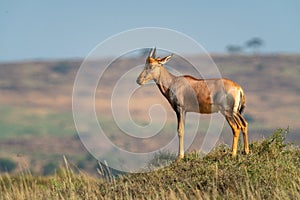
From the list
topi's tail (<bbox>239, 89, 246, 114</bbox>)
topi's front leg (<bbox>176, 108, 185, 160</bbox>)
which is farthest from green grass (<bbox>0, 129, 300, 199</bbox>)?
topi's tail (<bbox>239, 89, 246, 114</bbox>)

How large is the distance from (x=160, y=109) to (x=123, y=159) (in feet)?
5.86

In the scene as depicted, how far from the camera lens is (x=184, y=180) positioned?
1872cm

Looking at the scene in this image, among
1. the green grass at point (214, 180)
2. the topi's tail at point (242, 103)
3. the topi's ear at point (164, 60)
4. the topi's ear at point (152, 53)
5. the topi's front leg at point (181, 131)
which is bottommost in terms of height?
the green grass at point (214, 180)

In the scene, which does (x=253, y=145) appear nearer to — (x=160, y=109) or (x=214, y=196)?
(x=160, y=109)

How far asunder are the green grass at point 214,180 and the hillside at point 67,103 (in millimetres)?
110447

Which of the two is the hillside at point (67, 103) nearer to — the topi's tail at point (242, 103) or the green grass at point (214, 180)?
the green grass at point (214, 180)

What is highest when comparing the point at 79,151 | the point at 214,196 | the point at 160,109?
the point at 160,109

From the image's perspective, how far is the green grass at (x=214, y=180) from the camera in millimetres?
17656

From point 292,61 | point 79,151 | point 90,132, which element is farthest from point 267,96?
point 90,132

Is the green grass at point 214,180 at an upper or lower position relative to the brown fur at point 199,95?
lower

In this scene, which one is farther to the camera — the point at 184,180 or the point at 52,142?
the point at 52,142

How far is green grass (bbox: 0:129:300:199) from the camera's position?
1766 centimetres

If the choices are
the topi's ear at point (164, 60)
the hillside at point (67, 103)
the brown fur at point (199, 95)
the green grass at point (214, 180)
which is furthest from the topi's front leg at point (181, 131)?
the hillside at point (67, 103)

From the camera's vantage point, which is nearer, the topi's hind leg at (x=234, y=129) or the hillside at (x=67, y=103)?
the topi's hind leg at (x=234, y=129)
